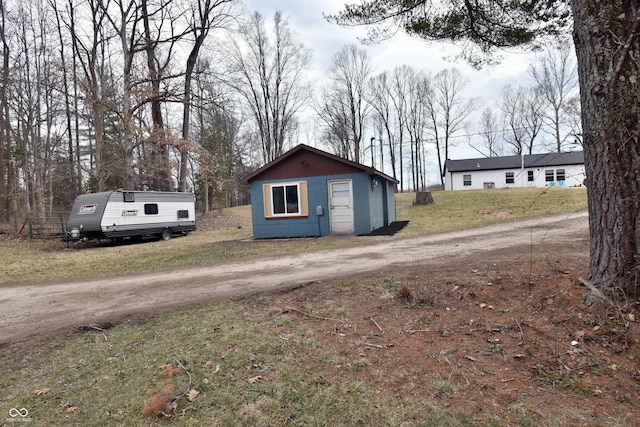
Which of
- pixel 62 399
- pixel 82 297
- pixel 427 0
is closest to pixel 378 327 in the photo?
pixel 62 399

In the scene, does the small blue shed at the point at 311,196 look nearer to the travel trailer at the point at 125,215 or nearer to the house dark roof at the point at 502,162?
the travel trailer at the point at 125,215

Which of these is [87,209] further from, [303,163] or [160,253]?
[303,163]

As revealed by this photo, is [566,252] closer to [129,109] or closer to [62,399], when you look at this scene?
[62,399]

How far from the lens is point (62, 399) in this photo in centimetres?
265

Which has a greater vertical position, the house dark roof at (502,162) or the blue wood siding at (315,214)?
the house dark roof at (502,162)

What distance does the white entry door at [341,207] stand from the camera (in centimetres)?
1251

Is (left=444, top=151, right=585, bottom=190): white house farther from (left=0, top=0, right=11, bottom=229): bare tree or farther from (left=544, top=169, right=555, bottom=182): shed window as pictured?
(left=0, top=0, right=11, bottom=229): bare tree

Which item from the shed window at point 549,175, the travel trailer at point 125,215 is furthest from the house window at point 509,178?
the travel trailer at point 125,215

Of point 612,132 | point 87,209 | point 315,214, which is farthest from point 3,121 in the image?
point 612,132

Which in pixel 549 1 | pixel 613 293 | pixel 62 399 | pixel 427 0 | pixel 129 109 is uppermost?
pixel 129 109

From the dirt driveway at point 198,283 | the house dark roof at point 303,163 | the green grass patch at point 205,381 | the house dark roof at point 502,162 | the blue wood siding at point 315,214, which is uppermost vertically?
the house dark roof at point 502,162

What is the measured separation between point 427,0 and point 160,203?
545 inches

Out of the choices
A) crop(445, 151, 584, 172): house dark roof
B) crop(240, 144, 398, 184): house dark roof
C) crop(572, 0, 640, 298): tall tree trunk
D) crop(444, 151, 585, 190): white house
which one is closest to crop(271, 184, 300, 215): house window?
crop(240, 144, 398, 184): house dark roof

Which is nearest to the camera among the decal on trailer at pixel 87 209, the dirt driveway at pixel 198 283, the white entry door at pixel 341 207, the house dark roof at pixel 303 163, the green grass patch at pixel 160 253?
the dirt driveway at pixel 198 283
